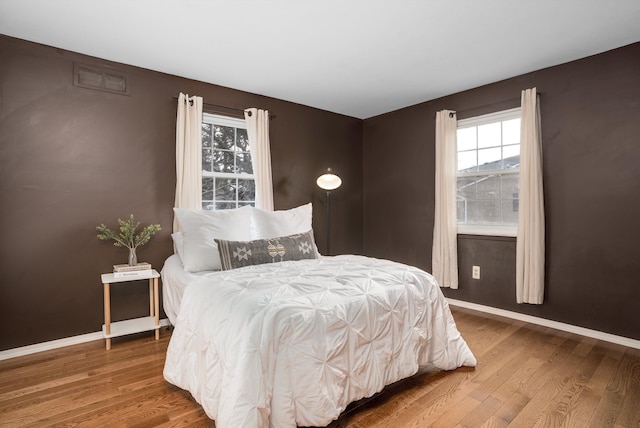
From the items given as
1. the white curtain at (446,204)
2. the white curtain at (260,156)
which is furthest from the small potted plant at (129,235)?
the white curtain at (446,204)

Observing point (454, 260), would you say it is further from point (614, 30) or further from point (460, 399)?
point (614, 30)

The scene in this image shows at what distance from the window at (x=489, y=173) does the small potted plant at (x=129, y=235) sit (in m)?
3.33

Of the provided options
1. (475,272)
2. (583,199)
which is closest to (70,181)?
(475,272)

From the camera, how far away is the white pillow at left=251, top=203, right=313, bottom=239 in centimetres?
315

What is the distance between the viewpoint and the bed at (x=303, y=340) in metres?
1.54

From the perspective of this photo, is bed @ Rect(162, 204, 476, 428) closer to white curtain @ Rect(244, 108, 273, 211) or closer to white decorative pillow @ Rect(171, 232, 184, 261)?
white decorative pillow @ Rect(171, 232, 184, 261)

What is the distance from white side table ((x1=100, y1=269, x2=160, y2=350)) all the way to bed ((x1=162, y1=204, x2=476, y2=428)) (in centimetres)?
98

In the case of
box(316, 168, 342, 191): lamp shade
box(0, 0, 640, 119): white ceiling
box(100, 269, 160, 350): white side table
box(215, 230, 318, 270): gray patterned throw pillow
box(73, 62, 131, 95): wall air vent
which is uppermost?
box(0, 0, 640, 119): white ceiling

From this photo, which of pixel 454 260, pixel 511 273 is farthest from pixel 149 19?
pixel 511 273

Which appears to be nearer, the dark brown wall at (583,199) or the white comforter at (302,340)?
the white comforter at (302,340)

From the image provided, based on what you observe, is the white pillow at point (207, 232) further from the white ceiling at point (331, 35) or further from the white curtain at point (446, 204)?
the white curtain at point (446, 204)

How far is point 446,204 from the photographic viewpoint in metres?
3.94

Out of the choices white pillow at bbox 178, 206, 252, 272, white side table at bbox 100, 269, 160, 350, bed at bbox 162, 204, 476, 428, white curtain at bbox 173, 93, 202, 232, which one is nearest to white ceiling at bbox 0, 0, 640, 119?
white curtain at bbox 173, 93, 202, 232

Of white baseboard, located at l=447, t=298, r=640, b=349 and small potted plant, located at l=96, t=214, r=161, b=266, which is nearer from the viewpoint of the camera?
white baseboard, located at l=447, t=298, r=640, b=349
